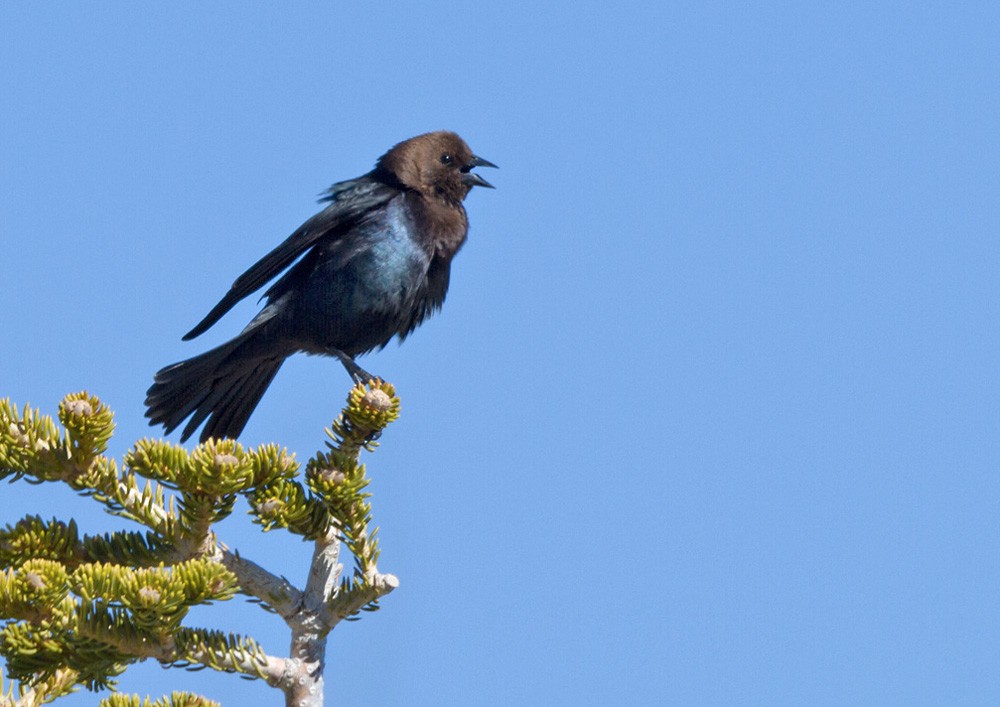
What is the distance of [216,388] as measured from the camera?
5613 mm

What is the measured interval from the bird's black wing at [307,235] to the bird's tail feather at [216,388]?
0.17m

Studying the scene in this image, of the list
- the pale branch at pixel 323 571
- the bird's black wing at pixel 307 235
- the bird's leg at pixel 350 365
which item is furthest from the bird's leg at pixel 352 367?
the pale branch at pixel 323 571

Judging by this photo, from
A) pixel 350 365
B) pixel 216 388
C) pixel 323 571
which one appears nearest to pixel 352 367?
pixel 350 365

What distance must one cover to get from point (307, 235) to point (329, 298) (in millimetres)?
315

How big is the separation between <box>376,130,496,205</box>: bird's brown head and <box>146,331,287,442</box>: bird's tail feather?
1.02 metres

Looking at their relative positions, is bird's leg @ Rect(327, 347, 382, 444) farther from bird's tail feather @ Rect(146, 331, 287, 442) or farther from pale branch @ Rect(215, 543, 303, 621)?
pale branch @ Rect(215, 543, 303, 621)

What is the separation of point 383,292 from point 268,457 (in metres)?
2.99

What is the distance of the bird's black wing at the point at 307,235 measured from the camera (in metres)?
5.62

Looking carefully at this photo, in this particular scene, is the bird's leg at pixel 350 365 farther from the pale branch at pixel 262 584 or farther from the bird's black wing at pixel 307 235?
the pale branch at pixel 262 584

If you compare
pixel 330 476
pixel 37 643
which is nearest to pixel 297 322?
pixel 330 476

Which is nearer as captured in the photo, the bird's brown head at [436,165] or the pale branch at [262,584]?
the pale branch at [262,584]

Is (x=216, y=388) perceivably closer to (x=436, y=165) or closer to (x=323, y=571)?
(x=436, y=165)

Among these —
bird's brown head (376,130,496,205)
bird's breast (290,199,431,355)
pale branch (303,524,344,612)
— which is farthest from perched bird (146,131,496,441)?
pale branch (303,524,344,612)

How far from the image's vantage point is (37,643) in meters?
2.36
